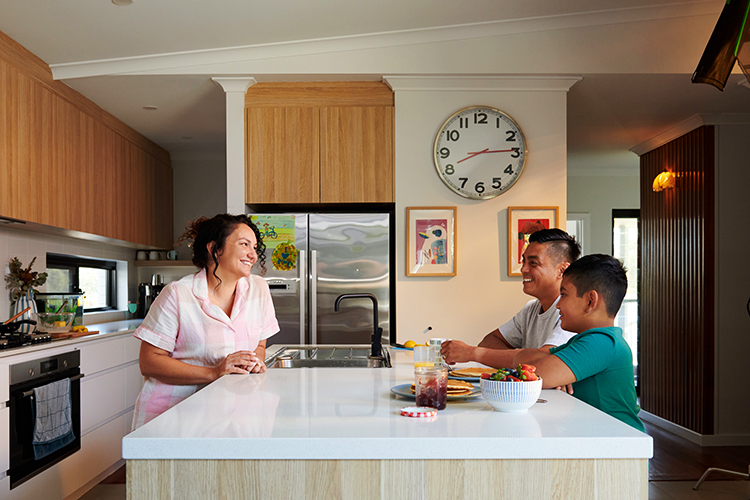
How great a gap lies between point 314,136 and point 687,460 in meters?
3.28

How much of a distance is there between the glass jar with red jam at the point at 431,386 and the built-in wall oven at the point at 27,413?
2.34m

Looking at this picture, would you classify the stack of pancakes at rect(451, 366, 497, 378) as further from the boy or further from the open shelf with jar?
the open shelf with jar

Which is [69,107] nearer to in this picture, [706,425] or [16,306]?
[16,306]

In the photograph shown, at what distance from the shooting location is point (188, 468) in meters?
1.16

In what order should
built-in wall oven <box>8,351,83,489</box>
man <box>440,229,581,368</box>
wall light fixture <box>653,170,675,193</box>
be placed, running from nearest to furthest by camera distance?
man <box>440,229,581,368</box> → built-in wall oven <box>8,351,83,489</box> → wall light fixture <box>653,170,675,193</box>

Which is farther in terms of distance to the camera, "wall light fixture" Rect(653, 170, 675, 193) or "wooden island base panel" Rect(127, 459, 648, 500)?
"wall light fixture" Rect(653, 170, 675, 193)

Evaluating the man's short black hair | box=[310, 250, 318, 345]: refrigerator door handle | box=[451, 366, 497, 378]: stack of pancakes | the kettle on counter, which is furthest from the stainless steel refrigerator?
the kettle on counter

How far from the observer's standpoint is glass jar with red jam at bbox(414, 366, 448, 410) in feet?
4.57

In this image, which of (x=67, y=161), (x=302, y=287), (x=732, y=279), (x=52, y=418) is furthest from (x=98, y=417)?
(x=732, y=279)

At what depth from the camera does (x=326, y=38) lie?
11.8 feet

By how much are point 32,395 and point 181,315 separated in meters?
1.62

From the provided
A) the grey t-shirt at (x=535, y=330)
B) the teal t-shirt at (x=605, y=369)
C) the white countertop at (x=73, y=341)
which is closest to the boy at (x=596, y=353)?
the teal t-shirt at (x=605, y=369)

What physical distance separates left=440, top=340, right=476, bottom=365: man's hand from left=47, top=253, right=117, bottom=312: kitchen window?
3.38 m

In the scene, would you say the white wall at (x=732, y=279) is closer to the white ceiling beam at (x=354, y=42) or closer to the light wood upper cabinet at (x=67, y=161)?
the white ceiling beam at (x=354, y=42)
